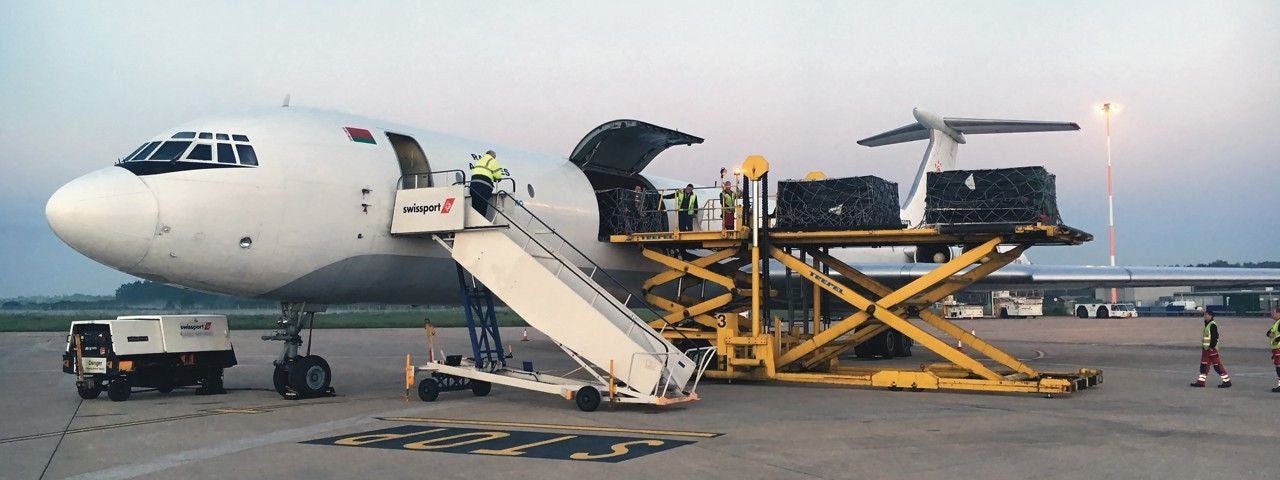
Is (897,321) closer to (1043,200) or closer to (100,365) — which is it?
(1043,200)

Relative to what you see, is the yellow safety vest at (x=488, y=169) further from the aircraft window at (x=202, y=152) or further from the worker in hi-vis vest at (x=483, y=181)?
the aircraft window at (x=202, y=152)

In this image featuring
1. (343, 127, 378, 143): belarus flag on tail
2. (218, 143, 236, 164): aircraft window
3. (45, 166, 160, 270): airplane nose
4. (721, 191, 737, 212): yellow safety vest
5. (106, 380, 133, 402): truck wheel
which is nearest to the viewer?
(45, 166, 160, 270): airplane nose

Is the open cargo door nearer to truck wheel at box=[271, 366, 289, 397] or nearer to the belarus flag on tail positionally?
the belarus flag on tail

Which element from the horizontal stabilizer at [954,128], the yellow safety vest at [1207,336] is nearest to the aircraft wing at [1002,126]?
the horizontal stabilizer at [954,128]

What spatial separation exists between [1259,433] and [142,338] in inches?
640

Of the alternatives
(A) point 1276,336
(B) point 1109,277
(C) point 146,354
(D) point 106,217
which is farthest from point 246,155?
(B) point 1109,277

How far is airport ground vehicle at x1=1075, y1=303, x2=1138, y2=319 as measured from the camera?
2918 inches

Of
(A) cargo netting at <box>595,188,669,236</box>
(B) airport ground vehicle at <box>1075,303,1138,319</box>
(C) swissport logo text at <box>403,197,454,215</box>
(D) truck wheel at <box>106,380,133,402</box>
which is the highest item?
(A) cargo netting at <box>595,188,669,236</box>

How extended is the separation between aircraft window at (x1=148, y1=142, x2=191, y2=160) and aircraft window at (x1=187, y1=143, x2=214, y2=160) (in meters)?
0.15

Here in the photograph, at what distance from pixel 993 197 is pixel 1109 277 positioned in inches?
482

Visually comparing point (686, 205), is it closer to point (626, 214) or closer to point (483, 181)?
point (626, 214)

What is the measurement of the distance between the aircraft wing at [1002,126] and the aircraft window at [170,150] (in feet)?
58.1

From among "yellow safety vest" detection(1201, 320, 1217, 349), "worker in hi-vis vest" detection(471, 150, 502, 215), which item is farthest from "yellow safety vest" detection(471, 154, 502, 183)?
"yellow safety vest" detection(1201, 320, 1217, 349)

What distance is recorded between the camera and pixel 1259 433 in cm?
1109
